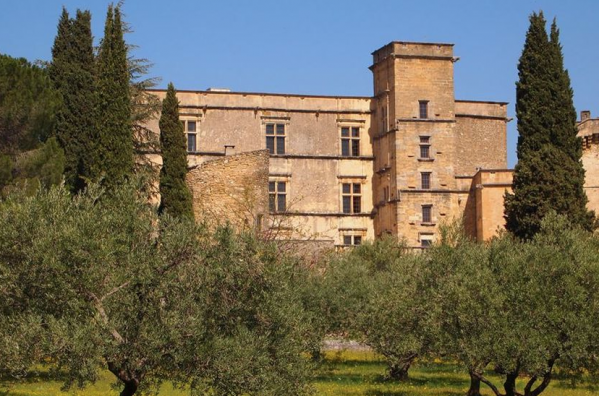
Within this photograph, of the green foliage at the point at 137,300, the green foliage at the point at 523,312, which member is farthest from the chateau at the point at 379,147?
the green foliage at the point at 137,300

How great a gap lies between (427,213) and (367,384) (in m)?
23.6

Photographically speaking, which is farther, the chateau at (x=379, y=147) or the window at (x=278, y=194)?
the window at (x=278, y=194)

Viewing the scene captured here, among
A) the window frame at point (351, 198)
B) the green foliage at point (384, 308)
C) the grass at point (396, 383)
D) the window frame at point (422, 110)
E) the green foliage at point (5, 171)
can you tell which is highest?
the window frame at point (422, 110)

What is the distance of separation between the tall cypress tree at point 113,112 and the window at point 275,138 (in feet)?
51.6

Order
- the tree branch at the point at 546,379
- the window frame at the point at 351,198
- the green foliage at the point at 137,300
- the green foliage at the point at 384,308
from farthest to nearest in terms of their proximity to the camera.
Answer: the window frame at the point at 351,198, the green foliage at the point at 384,308, the tree branch at the point at 546,379, the green foliage at the point at 137,300

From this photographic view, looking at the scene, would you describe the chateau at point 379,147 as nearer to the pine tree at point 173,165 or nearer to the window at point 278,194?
the window at point 278,194

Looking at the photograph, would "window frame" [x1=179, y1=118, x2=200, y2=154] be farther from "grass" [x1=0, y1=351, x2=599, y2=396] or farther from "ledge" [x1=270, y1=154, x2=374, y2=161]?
"grass" [x1=0, y1=351, x2=599, y2=396]

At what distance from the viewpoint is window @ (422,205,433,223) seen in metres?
54.1

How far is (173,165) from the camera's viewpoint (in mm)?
45625

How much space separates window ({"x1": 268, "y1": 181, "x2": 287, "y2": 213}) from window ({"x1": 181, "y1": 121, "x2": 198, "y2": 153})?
12.3 ft

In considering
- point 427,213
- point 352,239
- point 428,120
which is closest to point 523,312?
point 427,213

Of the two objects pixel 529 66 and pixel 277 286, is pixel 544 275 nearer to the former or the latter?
pixel 277 286

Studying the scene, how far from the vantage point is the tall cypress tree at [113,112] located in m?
39.8

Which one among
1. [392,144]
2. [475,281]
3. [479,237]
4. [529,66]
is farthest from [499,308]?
[392,144]
